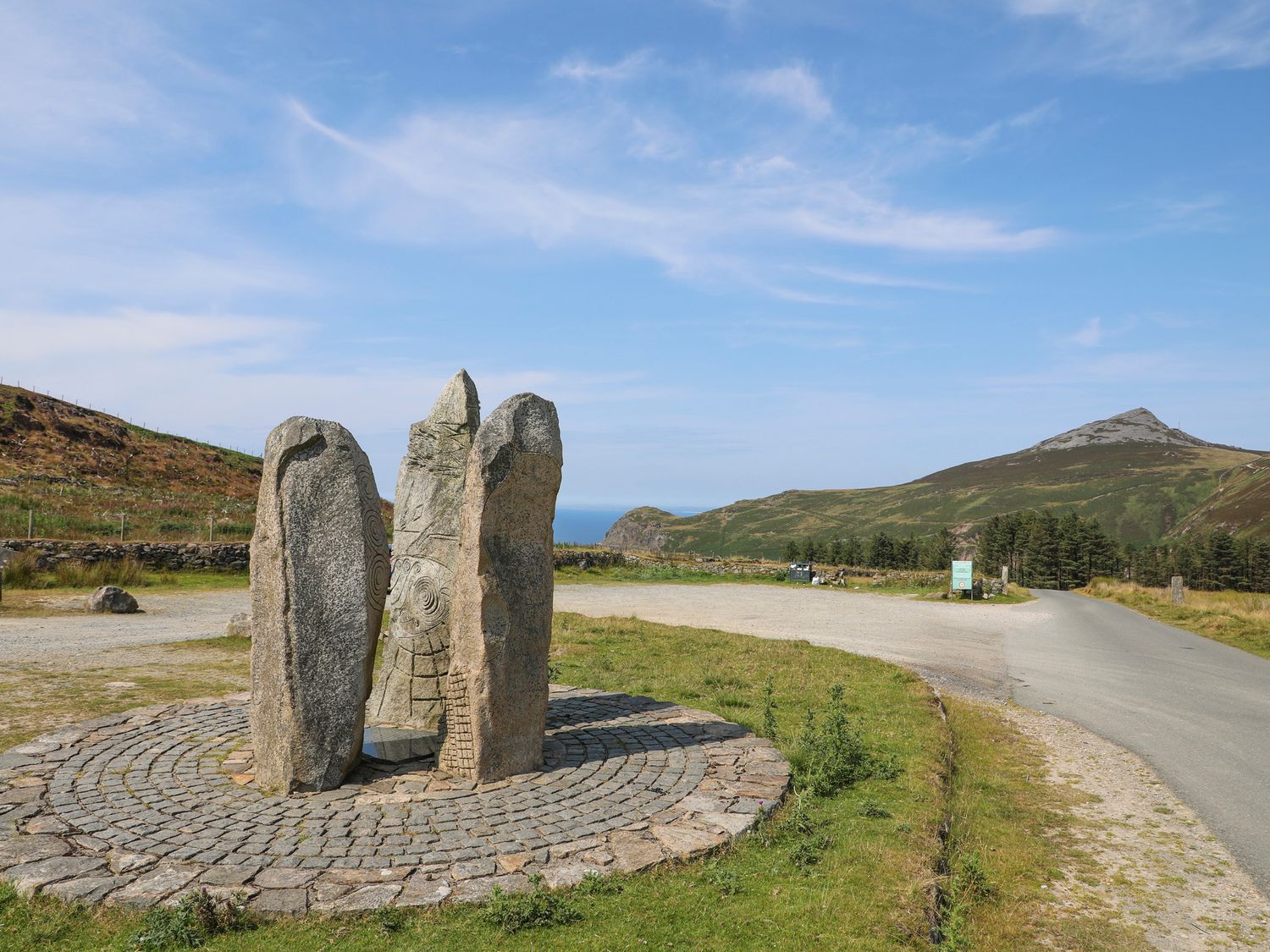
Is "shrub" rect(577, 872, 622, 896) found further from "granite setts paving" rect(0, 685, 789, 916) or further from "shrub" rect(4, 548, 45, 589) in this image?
"shrub" rect(4, 548, 45, 589)

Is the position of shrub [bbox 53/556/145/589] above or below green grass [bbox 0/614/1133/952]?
above

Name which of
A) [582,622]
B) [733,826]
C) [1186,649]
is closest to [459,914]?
[733,826]

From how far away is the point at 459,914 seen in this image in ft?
15.2

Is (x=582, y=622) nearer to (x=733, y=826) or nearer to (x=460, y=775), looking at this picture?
(x=460, y=775)

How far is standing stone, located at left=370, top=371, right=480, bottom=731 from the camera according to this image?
8227mm

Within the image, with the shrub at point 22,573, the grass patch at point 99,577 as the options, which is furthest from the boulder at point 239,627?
the shrub at point 22,573

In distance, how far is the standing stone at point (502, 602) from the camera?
6.77 m

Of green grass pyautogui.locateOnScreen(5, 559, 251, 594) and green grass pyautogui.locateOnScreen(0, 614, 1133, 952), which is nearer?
green grass pyautogui.locateOnScreen(0, 614, 1133, 952)

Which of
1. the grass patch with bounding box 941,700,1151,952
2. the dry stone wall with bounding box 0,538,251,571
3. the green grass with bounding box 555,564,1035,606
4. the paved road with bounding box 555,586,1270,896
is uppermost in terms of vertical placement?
the dry stone wall with bounding box 0,538,251,571

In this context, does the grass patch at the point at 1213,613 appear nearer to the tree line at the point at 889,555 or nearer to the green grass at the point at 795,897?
the green grass at the point at 795,897

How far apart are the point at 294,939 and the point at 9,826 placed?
9.33 ft

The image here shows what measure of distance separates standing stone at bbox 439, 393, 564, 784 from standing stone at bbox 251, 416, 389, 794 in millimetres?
830

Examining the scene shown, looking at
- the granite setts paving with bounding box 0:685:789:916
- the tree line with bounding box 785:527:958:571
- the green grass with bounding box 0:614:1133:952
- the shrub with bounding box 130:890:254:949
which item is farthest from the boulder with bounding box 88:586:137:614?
the tree line with bounding box 785:527:958:571

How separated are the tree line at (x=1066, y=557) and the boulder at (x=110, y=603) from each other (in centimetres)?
4441
